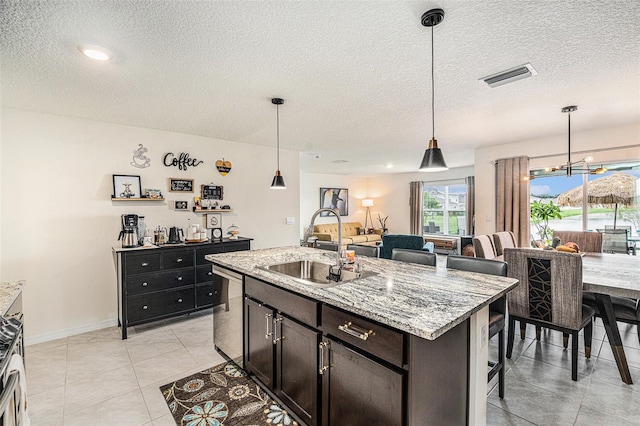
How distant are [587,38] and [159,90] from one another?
3241 millimetres

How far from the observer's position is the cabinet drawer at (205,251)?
3.67 meters

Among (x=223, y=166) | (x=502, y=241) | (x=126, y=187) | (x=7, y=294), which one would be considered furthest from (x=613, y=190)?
(x=126, y=187)

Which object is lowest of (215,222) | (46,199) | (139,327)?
(139,327)

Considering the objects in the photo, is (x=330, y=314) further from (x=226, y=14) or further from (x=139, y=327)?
(x=139, y=327)

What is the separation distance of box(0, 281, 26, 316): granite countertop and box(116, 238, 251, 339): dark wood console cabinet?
1.21 m

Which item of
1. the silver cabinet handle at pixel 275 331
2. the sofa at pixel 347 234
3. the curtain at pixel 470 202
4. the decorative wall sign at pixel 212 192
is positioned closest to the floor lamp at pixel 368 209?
the sofa at pixel 347 234

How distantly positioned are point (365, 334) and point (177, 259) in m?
2.89

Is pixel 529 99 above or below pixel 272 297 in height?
above

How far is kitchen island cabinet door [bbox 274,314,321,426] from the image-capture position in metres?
1.67

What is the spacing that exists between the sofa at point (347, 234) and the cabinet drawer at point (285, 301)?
5.59 metres

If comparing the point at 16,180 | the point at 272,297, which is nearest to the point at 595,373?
the point at 272,297

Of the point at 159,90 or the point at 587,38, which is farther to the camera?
the point at 159,90

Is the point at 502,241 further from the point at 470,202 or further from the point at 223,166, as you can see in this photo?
the point at 223,166

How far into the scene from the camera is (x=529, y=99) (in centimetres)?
288
